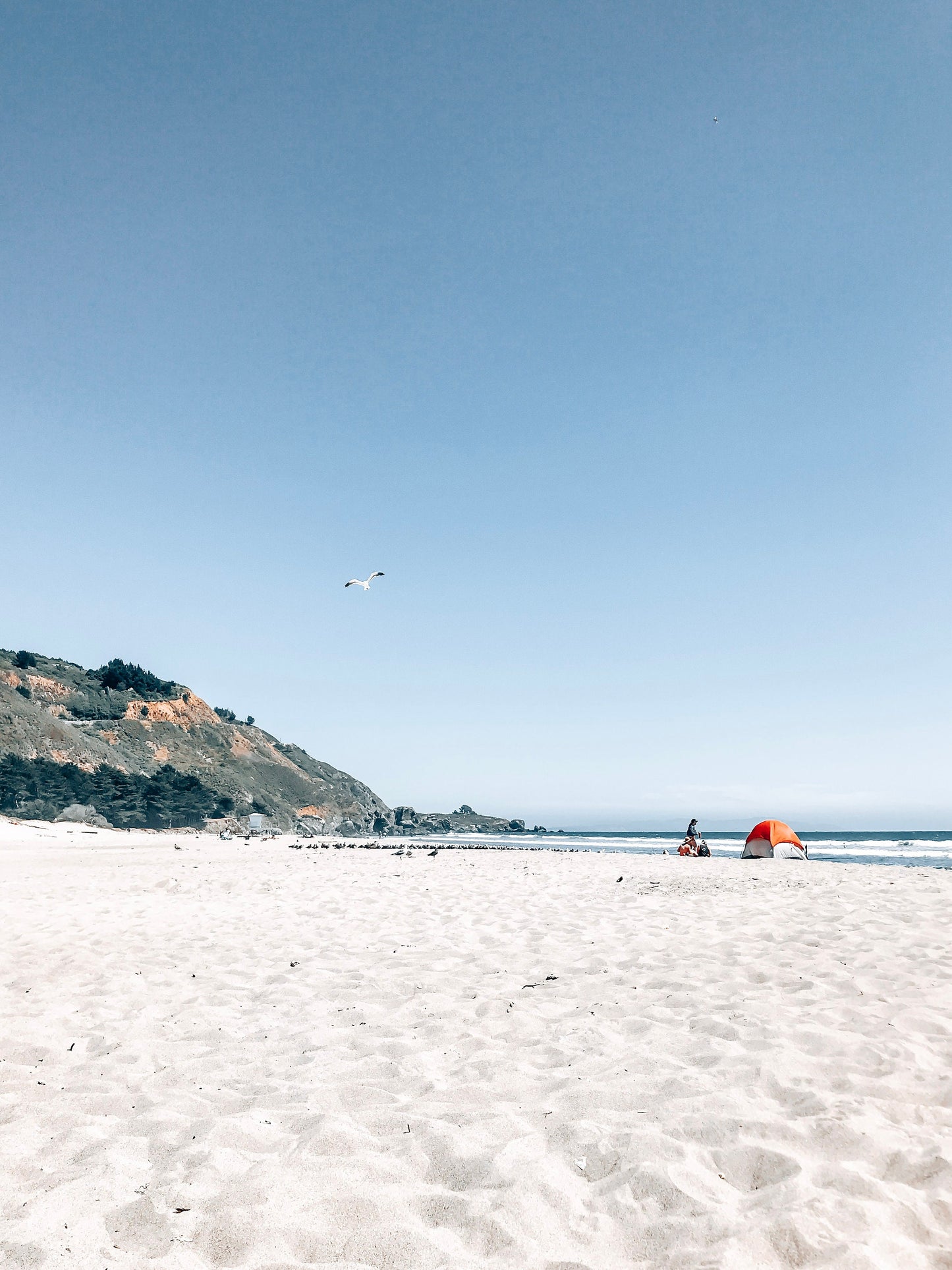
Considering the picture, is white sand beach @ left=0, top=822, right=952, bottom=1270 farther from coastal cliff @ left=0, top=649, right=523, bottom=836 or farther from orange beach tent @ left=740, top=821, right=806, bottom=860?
coastal cliff @ left=0, top=649, right=523, bottom=836

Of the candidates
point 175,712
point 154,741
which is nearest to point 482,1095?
point 154,741

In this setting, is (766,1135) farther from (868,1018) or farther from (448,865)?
(448,865)

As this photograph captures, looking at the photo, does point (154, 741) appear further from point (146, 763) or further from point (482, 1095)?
point (482, 1095)

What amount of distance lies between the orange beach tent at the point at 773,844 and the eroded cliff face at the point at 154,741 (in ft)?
196

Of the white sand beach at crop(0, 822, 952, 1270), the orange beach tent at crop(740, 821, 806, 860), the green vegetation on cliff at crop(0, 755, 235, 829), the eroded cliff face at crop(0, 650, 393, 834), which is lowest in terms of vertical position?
the white sand beach at crop(0, 822, 952, 1270)

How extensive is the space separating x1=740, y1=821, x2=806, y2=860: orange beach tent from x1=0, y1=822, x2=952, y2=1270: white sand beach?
1654 centimetres

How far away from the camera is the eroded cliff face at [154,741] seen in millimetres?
66562

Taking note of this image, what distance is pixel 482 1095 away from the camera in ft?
13.6

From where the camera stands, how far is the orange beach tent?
78.4 feet

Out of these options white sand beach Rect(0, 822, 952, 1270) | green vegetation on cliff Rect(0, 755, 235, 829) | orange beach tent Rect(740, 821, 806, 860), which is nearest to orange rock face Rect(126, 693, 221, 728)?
green vegetation on cliff Rect(0, 755, 235, 829)

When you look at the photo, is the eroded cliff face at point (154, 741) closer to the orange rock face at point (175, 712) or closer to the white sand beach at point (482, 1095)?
the orange rock face at point (175, 712)

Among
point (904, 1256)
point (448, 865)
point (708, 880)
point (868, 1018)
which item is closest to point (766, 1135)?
point (904, 1256)

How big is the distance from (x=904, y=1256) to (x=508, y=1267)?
145 centimetres

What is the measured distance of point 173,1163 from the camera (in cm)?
344
